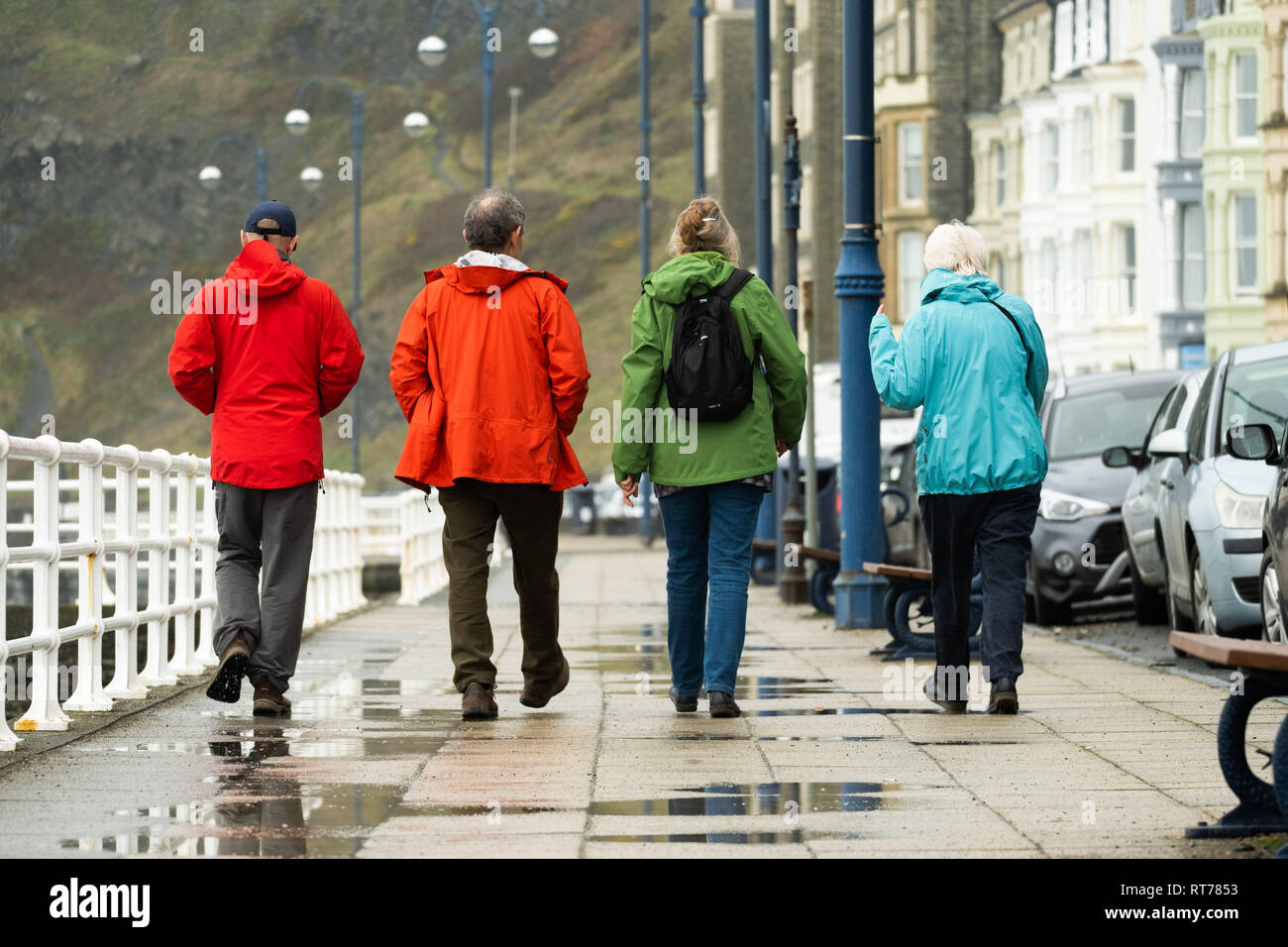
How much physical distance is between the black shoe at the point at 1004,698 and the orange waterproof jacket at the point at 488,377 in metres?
1.86

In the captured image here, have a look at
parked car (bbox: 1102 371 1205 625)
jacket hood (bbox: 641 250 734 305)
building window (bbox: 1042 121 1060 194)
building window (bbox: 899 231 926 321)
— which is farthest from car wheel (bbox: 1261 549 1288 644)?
building window (bbox: 899 231 926 321)

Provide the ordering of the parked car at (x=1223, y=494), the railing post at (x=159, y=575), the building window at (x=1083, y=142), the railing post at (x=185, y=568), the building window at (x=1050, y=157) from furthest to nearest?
the building window at (x=1050, y=157) → the building window at (x=1083, y=142) → the parked car at (x=1223, y=494) → the railing post at (x=185, y=568) → the railing post at (x=159, y=575)

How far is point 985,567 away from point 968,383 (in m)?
0.74

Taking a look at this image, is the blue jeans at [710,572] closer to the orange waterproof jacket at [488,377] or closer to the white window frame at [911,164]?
the orange waterproof jacket at [488,377]

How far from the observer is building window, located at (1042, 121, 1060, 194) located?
6038cm

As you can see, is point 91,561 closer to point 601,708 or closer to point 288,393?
point 288,393

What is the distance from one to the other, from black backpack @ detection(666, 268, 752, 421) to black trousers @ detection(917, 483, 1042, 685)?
1.03 m

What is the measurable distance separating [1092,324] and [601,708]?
4754 cm

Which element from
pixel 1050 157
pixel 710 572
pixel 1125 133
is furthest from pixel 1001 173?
pixel 710 572

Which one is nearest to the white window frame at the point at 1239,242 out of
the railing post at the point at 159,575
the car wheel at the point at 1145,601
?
the car wheel at the point at 1145,601

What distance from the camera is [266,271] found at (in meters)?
9.58

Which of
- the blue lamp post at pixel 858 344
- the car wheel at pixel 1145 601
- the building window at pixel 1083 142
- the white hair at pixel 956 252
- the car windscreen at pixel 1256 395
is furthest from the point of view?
the building window at pixel 1083 142

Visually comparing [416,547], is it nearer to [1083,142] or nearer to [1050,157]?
[1083,142]

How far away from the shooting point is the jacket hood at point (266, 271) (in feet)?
31.3
